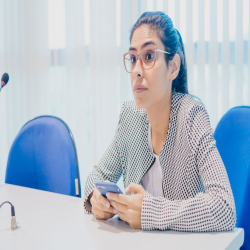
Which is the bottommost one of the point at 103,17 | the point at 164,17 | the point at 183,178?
the point at 183,178

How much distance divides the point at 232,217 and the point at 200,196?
0.11 meters

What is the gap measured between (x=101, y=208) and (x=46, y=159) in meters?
0.75

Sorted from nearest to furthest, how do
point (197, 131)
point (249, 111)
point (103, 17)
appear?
point (197, 131), point (249, 111), point (103, 17)

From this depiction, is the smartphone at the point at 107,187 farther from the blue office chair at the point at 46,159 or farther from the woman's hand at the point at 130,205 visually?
the blue office chair at the point at 46,159

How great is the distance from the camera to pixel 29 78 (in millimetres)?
3242

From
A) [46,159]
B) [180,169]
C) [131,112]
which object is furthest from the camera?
[46,159]

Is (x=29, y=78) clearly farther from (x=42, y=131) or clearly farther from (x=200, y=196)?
(x=200, y=196)

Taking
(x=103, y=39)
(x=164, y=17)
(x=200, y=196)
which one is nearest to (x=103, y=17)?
(x=103, y=39)

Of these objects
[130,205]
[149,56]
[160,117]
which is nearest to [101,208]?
[130,205]

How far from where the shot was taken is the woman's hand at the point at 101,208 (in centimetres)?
117

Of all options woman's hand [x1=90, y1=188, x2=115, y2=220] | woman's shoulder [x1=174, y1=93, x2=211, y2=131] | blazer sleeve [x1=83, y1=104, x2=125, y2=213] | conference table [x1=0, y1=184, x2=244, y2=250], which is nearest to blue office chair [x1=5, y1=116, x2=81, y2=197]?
blazer sleeve [x1=83, y1=104, x2=125, y2=213]

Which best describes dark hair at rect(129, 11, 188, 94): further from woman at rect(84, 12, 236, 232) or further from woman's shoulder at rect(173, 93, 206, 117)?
woman's shoulder at rect(173, 93, 206, 117)

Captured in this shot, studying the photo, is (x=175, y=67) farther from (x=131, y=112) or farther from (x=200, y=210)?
(x=200, y=210)

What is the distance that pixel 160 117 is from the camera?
1.41 m
